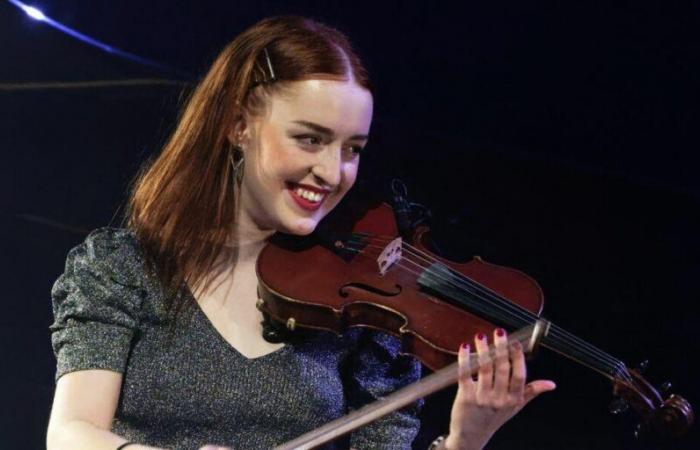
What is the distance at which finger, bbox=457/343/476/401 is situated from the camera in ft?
3.54

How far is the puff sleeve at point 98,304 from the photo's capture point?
1.25 meters

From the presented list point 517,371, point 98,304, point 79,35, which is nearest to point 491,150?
point 517,371

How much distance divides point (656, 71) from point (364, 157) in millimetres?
476

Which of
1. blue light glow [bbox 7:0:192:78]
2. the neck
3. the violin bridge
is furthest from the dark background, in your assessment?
the neck

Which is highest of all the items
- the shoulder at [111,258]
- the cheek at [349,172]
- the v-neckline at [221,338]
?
the cheek at [349,172]

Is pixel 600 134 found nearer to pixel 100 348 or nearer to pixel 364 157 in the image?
pixel 364 157

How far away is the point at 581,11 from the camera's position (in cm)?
149

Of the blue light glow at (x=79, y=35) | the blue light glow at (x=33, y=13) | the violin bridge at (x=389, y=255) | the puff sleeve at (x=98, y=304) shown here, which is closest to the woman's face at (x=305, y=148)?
the violin bridge at (x=389, y=255)

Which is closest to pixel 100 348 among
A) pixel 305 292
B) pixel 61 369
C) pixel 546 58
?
pixel 61 369

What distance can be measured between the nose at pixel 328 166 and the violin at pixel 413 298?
118mm

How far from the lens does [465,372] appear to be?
1.08m

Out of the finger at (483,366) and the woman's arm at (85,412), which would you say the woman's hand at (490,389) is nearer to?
the finger at (483,366)

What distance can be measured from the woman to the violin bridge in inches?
3.9

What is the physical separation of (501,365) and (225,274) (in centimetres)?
45
